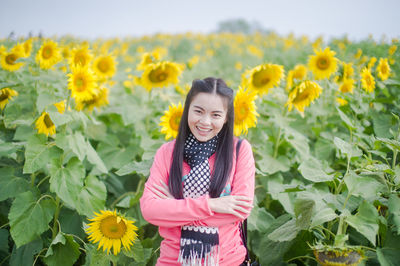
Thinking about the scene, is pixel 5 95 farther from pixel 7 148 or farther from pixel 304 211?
pixel 304 211

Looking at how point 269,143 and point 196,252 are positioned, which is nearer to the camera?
point 196,252

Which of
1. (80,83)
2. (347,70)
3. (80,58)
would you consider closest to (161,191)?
(80,83)

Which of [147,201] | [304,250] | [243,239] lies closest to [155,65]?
[147,201]

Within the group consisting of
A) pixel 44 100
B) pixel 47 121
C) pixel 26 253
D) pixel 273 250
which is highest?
pixel 44 100

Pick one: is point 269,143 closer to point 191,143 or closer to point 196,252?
point 191,143

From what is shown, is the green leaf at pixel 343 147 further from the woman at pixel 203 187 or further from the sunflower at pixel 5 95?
the sunflower at pixel 5 95

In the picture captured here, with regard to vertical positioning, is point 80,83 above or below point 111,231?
above

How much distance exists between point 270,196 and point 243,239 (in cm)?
83

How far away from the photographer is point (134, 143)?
10.3 ft

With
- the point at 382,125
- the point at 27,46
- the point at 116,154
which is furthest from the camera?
the point at 27,46

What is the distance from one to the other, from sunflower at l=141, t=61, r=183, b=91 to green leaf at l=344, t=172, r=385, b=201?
167 centimetres

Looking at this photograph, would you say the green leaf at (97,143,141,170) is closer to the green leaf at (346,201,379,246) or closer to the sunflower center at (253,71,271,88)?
the sunflower center at (253,71,271,88)

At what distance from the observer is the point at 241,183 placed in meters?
1.84

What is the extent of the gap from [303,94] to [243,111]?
56 cm
